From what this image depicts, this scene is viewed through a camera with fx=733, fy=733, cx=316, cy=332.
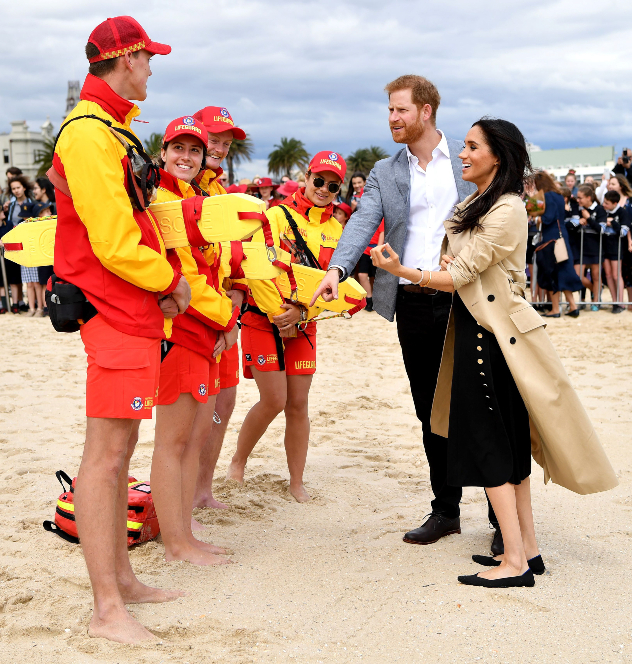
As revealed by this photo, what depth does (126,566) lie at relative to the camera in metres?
3.08

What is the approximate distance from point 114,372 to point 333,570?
154 cm

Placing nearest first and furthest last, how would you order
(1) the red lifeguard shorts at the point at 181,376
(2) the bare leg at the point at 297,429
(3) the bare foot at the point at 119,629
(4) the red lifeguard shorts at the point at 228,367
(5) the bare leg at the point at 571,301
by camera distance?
(3) the bare foot at the point at 119,629, (1) the red lifeguard shorts at the point at 181,376, (4) the red lifeguard shorts at the point at 228,367, (2) the bare leg at the point at 297,429, (5) the bare leg at the point at 571,301

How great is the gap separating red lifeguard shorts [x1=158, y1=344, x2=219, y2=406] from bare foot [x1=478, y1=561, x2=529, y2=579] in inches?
60.1

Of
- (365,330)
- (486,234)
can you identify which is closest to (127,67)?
(486,234)

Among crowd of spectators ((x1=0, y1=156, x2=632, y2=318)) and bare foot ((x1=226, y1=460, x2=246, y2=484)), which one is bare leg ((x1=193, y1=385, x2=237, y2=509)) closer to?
bare foot ((x1=226, y1=460, x2=246, y2=484))

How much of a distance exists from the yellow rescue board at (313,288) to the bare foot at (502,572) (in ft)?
5.20

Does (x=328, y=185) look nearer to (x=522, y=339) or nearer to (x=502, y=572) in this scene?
(x=522, y=339)

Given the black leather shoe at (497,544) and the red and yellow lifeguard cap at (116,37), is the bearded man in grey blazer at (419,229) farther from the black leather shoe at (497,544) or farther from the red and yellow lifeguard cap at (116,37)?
the red and yellow lifeguard cap at (116,37)

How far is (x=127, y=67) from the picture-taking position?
110 inches

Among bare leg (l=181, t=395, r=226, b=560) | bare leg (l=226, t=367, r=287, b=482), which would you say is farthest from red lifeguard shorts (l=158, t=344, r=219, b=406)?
bare leg (l=226, t=367, r=287, b=482)

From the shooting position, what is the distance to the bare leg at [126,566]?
2969 mm

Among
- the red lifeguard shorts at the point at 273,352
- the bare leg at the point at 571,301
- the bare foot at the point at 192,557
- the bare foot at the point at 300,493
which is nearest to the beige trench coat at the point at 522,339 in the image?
the red lifeguard shorts at the point at 273,352

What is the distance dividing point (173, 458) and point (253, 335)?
4.04ft

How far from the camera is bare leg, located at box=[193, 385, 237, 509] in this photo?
4.36 m
